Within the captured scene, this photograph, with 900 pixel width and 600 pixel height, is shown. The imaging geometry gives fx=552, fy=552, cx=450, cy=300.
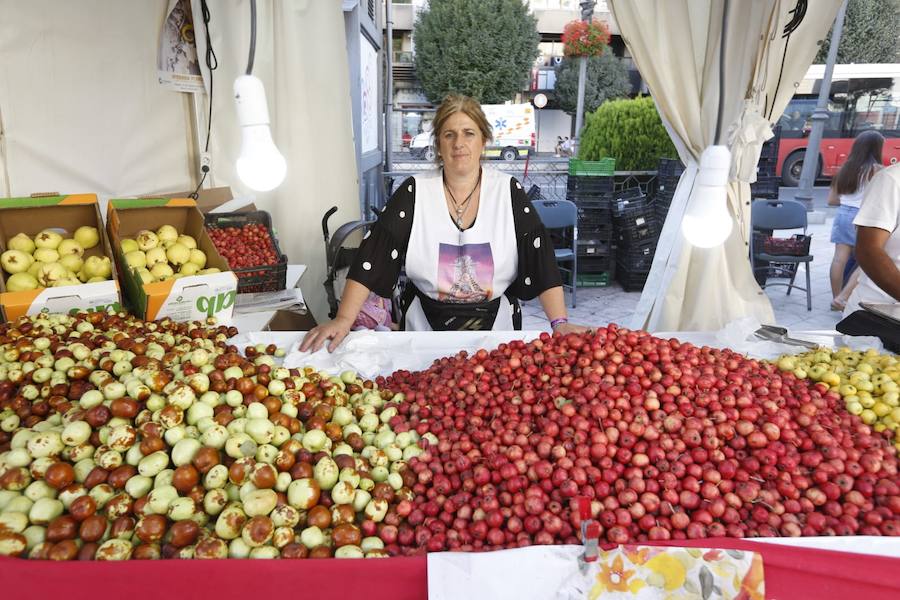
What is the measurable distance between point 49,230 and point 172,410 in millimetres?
1445

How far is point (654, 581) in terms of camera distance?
1125 millimetres

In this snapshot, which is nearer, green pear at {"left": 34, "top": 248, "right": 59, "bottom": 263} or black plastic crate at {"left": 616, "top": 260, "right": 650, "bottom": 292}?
green pear at {"left": 34, "top": 248, "right": 59, "bottom": 263}

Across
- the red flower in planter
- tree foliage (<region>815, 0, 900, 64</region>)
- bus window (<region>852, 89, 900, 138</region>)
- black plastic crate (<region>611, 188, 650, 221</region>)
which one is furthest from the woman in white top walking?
tree foliage (<region>815, 0, 900, 64</region>)

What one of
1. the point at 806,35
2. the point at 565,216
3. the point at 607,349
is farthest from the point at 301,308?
the point at 565,216

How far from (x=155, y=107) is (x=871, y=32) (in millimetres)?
28482

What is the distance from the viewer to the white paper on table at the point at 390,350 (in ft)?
6.86

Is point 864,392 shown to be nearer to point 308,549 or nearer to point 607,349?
point 607,349

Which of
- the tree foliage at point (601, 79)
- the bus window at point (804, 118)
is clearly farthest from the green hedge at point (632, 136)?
the tree foliage at point (601, 79)

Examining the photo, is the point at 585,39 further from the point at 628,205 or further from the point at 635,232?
the point at 635,232

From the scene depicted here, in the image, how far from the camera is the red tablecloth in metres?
1.09

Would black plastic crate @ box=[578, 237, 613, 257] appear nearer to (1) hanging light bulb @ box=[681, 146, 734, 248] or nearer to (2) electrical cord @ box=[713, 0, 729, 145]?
(2) electrical cord @ box=[713, 0, 729, 145]

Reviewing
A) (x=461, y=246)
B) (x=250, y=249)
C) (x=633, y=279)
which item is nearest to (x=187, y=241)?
(x=250, y=249)

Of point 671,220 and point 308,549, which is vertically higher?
point 671,220

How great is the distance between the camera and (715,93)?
10.8 ft
